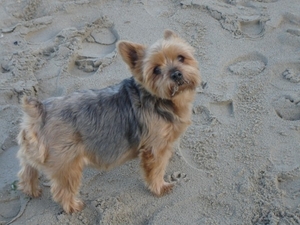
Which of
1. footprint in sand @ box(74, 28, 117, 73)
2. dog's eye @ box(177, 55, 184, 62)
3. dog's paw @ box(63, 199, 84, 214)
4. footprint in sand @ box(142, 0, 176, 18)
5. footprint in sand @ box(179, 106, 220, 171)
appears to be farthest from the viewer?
footprint in sand @ box(142, 0, 176, 18)

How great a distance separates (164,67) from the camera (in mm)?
4262

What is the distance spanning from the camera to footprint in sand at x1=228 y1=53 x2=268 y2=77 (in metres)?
6.08

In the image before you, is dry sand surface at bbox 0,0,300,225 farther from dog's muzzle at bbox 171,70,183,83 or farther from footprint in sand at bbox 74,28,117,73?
dog's muzzle at bbox 171,70,183,83

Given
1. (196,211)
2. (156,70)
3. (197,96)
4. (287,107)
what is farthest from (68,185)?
(287,107)

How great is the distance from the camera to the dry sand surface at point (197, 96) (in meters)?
4.66

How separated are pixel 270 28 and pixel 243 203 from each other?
3010 millimetres

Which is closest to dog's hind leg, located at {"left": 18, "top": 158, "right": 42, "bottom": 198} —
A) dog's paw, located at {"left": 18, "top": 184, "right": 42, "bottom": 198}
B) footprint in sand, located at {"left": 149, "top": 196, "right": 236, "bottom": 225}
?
dog's paw, located at {"left": 18, "top": 184, "right": 42, "bottom": 198}

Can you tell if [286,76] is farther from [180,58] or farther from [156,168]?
[156,168]

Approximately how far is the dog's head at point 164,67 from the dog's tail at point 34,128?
36.4 inches

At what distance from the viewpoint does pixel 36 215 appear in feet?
15.4

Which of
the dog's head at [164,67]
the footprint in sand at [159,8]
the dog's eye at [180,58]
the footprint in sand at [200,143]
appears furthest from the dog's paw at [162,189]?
the footprint in sand at [159,8]

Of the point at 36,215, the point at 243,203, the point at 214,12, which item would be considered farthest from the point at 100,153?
the point at 214,12

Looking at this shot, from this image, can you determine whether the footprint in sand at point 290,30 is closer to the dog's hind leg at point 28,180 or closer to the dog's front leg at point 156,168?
the dog's front leg at point 156,168

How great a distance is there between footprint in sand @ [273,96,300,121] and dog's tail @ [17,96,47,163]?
2.78 m
